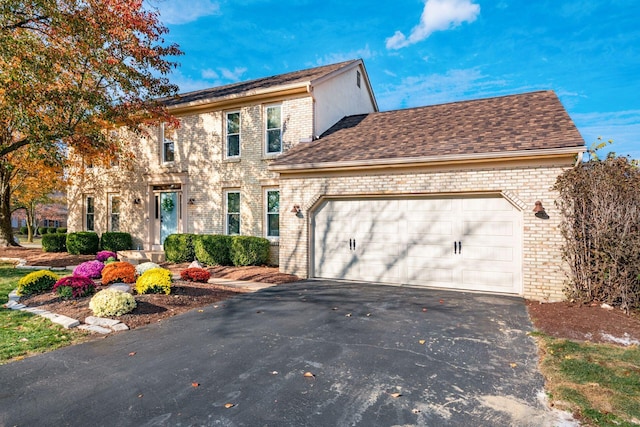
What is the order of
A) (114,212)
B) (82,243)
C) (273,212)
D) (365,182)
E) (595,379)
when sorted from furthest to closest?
(114,212)
(82,243)
(273,212)
(365,182)
(595,379)

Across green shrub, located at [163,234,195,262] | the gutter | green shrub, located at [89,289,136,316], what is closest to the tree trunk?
green shrub, located at [163,234,195,262]

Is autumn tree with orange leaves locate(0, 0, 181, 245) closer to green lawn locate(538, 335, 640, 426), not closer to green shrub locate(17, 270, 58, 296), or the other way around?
green shrub locate(17, 270, 58, 296)

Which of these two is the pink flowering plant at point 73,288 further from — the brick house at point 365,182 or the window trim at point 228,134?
the window trim at point 228,134

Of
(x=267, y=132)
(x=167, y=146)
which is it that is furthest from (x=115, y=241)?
(x=267, y=132)

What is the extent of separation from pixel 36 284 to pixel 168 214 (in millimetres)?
7708

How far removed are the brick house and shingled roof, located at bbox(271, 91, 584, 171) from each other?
51mm

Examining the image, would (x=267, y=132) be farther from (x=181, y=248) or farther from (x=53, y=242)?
(x=53, y=242)

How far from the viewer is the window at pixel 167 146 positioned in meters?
15.4

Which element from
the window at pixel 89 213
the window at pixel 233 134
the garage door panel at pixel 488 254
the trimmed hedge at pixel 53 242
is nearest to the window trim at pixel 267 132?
the window at pixel 233 134

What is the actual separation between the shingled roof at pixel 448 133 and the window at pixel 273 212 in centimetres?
206

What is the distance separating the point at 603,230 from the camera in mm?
6938

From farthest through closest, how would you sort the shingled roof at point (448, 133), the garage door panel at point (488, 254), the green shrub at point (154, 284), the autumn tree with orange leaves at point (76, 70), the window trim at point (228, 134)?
the window trim at point (228, 134)
the autumn tree with orange leaves at point (76, 70)
the shingled roof at point (448, 133)
the garage door panel at point (488, 254)
the green shrub at point (154, 284)

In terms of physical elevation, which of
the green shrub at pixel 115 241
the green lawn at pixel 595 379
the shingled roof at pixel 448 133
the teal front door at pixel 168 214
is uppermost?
the shingled roof at pixel 448 133

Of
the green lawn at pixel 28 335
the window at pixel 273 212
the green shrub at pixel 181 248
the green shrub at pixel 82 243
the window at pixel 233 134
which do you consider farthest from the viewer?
the green shrub at pixel 82 243
